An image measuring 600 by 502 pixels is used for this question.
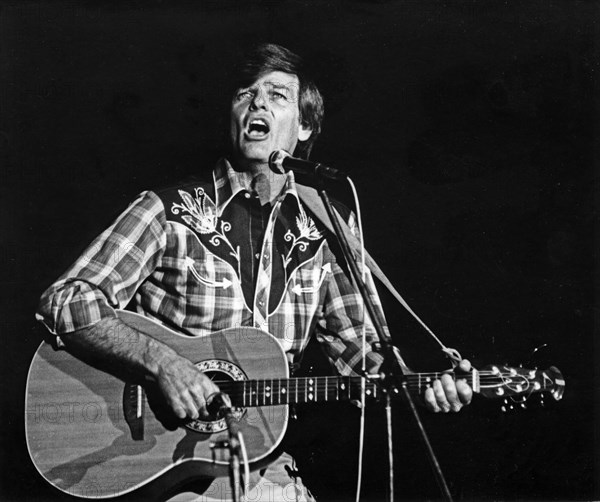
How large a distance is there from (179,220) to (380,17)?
3.46 feet

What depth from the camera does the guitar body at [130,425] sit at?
242 cm

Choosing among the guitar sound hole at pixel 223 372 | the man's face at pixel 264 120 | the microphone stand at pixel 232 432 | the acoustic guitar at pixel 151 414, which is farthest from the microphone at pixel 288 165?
the microphone stand at pixel 232 432

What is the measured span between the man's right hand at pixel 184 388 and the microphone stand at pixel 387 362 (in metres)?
0.57

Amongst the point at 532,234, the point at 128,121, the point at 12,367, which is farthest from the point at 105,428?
the point at 532,234

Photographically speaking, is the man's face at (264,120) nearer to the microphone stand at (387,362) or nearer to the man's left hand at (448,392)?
the microphone stand at (387,362)

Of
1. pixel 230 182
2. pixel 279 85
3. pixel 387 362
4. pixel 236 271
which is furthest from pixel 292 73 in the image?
pixel 387 362

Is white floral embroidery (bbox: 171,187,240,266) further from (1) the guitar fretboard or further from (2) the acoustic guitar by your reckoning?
(1) the guitar fretboard

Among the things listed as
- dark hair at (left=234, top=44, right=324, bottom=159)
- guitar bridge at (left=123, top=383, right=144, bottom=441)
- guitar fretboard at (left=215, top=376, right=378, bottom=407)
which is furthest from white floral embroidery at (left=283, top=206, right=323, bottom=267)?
guitar bridge at (left=123, top=383, right=144, bottom=441)

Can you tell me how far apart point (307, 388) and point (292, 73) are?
110cm

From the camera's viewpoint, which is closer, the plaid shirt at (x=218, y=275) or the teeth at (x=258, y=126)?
the plaid shirt at (x=218, y=275)

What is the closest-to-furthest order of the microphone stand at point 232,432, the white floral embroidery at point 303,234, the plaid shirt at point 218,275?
the microphone stand at point 232,432 < the plaid shirt at point 218,275 < the white floral embroidery at point 303,234

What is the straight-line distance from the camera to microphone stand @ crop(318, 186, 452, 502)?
2.53 meters

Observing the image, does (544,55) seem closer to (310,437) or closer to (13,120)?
(310,437)

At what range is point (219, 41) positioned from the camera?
274 cm
